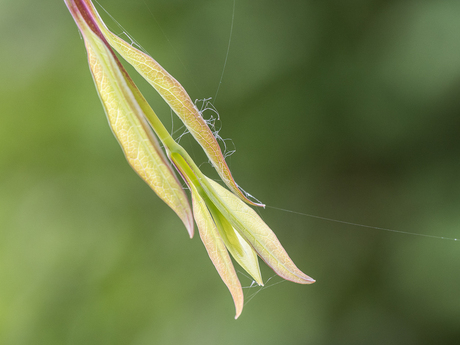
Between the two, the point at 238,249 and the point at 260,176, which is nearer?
the point at 238,249

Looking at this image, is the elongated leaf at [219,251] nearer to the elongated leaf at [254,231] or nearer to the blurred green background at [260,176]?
the elongated leaf at [254,231]

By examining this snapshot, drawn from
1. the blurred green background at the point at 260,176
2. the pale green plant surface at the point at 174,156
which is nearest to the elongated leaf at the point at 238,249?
the pale green plant surface at the point at 174,156

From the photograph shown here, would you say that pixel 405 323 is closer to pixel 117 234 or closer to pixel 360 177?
pixel 360 177

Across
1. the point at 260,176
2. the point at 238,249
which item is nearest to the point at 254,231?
the point at 238,249

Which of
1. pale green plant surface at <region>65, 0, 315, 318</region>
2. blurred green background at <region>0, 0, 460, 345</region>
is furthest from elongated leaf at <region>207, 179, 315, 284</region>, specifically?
blurred green background at <region>0, 0, 460, 345</region>

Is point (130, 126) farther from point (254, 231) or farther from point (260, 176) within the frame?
point (260, 176)

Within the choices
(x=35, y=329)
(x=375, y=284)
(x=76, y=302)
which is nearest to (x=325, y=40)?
(x=375, y=284)

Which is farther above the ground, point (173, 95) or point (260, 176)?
point (173, 95)
